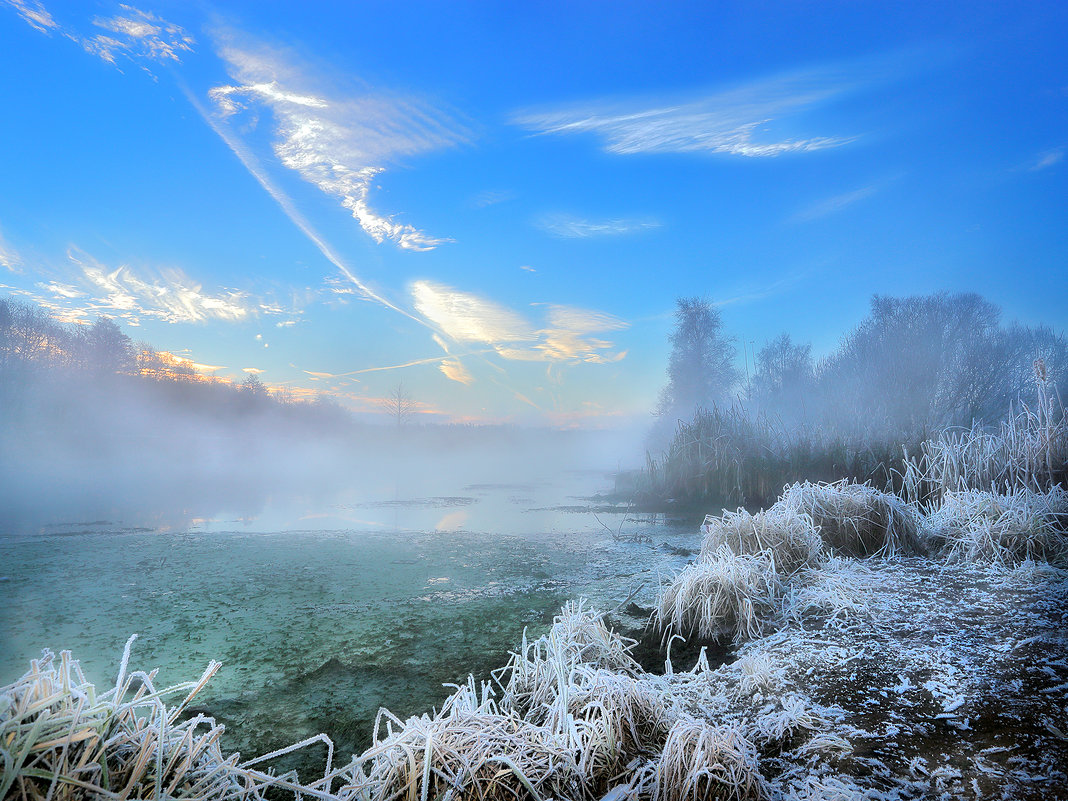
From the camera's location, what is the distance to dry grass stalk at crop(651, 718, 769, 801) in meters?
1.43

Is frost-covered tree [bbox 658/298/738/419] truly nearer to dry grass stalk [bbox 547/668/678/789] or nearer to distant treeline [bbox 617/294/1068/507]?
distant treeline [bbox 617/294/1068/507]

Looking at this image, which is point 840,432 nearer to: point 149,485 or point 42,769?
point 42,769

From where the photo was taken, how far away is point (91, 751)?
3.66 feet

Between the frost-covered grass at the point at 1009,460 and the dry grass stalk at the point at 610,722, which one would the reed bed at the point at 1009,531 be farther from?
the dry grass stalk at the point at 610,722

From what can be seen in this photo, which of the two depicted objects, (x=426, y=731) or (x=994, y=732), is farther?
(x=994, y=732)

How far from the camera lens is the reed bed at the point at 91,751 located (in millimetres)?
1013

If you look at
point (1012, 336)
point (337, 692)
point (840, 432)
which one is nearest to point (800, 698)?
point (337, 692)

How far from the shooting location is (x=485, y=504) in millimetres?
10422

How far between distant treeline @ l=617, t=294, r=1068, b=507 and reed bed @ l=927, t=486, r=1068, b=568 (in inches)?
60.4

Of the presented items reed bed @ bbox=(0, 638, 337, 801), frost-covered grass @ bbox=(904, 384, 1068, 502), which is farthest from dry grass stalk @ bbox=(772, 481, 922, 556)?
reed bed @ bbox=(0, 638, 337, 801)

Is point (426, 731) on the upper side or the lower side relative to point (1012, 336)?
lower

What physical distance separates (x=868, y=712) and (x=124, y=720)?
2182 mm

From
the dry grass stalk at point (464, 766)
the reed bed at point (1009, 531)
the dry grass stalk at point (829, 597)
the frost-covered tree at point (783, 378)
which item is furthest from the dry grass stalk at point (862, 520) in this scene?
the frost-covered tree at point (783, 378)

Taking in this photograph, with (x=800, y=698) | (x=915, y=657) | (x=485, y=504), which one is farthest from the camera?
(x=485, y=504)
